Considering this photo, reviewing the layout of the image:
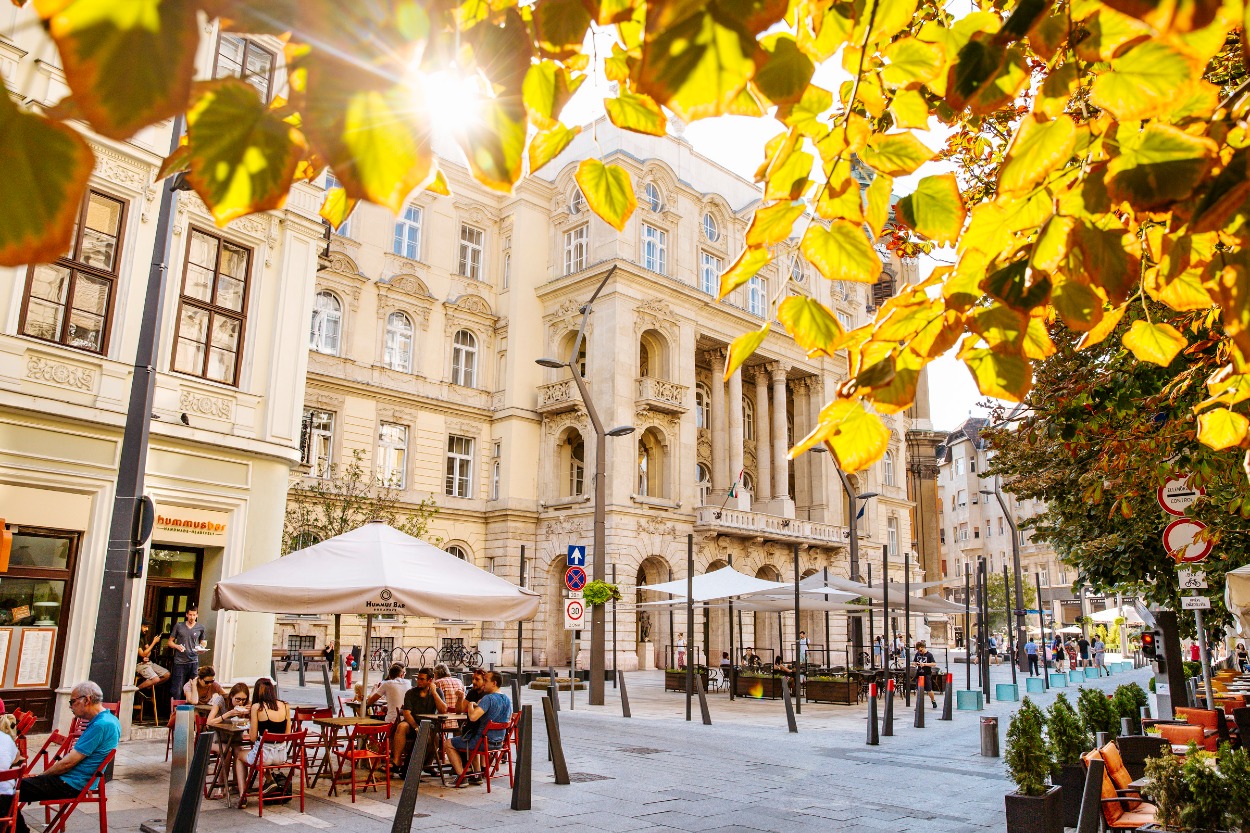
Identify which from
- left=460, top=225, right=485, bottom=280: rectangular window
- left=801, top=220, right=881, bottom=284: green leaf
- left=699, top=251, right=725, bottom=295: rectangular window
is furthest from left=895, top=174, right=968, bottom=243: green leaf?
left=699, top=251, right=725, bottom=295: rectangular window

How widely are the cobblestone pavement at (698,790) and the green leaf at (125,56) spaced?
344 inches

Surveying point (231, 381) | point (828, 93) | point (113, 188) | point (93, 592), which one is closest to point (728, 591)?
point (231, 381)

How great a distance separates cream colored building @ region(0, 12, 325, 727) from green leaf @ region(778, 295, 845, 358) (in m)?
12.1

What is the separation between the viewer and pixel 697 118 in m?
1.38

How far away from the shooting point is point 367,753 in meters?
10.1

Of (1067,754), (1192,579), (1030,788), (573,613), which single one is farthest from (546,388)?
(1030,788)

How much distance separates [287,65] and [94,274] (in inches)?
600

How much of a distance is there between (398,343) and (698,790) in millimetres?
29177

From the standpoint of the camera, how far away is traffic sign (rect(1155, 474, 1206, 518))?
28.5 ft

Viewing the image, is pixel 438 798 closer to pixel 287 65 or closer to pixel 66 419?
pixel 66 419

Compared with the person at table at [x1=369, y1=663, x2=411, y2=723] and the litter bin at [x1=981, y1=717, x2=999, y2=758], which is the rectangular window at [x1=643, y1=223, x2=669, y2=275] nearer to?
the litter bin at [x1=981, y1=717, x2=999, y2=758]

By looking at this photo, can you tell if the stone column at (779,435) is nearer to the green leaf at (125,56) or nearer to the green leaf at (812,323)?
the green leaf at (812,323)

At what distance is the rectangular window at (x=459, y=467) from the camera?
38312 mm

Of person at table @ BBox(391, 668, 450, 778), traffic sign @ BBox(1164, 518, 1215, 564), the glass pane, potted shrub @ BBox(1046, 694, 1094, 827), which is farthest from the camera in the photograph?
the glass pane
